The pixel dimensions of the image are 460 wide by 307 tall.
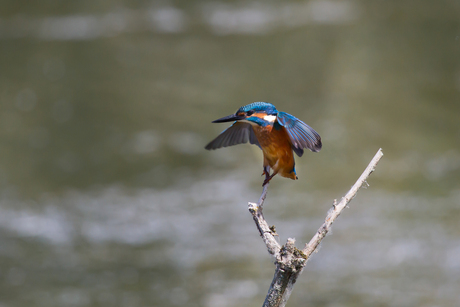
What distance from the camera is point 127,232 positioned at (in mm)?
6461

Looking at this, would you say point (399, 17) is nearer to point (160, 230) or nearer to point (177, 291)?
point (160, 230)

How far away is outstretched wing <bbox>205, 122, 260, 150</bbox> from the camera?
188 cm

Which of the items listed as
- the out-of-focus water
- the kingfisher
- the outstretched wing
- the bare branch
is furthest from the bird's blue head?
the out-of-focus water

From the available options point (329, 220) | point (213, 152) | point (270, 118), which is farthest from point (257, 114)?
point (213, 152)

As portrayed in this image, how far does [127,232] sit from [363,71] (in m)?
4.56

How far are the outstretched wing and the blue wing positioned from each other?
250 millimetres

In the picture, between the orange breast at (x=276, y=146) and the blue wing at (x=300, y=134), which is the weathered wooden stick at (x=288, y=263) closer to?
the blue wing at (x=300, y=134)

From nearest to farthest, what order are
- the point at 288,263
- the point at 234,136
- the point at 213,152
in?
the point at 288,263 < the point at 234,136 < the point at 213,152

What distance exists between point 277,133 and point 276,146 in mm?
46

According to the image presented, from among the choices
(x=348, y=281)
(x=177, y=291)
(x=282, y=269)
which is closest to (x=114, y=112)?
(x=177, y=291)

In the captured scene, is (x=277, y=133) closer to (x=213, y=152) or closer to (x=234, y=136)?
(x=234, y=136)

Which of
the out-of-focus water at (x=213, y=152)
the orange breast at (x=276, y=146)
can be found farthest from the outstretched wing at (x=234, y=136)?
the out-of-focus water at (x=213, y=152)

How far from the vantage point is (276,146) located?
1.72m

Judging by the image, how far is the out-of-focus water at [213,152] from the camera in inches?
215
